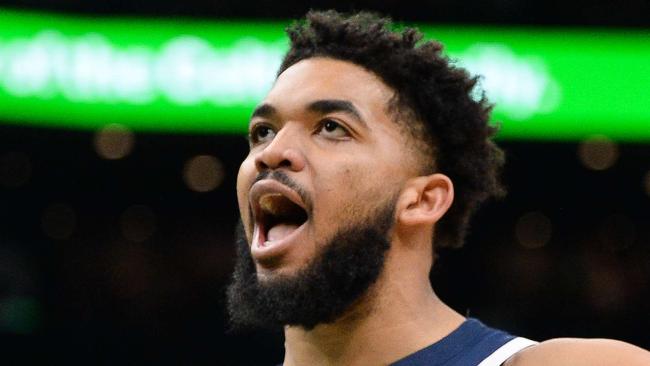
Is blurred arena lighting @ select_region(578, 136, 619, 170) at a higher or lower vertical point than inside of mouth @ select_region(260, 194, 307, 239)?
lower

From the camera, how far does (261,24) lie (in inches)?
392

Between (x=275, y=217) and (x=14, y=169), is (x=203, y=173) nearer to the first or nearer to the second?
(x=14, y=169)

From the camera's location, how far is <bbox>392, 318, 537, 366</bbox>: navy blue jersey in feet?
11.0

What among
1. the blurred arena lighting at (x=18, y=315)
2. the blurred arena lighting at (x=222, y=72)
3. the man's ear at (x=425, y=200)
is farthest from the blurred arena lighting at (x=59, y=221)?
the man's ear at (x=425, y=200)

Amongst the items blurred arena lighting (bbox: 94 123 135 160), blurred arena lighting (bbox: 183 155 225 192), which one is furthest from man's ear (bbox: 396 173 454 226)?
blurred arena lighting (bbox: 183 155 225 192)

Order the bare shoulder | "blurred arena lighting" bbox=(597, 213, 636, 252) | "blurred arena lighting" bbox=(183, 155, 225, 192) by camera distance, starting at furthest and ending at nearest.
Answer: "blurred arena lighting" bbox=(597, 213, 636, 252) → "blurred arena lighting" bbox=(183, 155, 225, 192) → the bare shoulder

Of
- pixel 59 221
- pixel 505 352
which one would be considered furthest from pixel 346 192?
pixel 59 221

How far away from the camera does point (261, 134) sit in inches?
143

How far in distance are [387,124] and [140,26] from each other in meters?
6.80

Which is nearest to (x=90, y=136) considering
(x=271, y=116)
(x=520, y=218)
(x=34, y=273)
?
(x=34, y=273)

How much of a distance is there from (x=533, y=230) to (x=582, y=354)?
41.7 feet

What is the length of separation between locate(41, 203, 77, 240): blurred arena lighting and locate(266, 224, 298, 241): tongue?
12.3m

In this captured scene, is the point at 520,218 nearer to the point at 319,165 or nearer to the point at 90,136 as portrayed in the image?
the point at 90,136

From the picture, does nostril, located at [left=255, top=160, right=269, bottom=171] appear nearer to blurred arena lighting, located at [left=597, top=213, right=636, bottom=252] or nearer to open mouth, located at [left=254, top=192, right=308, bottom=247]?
open mouth, located at [left=254, top=192, right=308, bottom=247]
